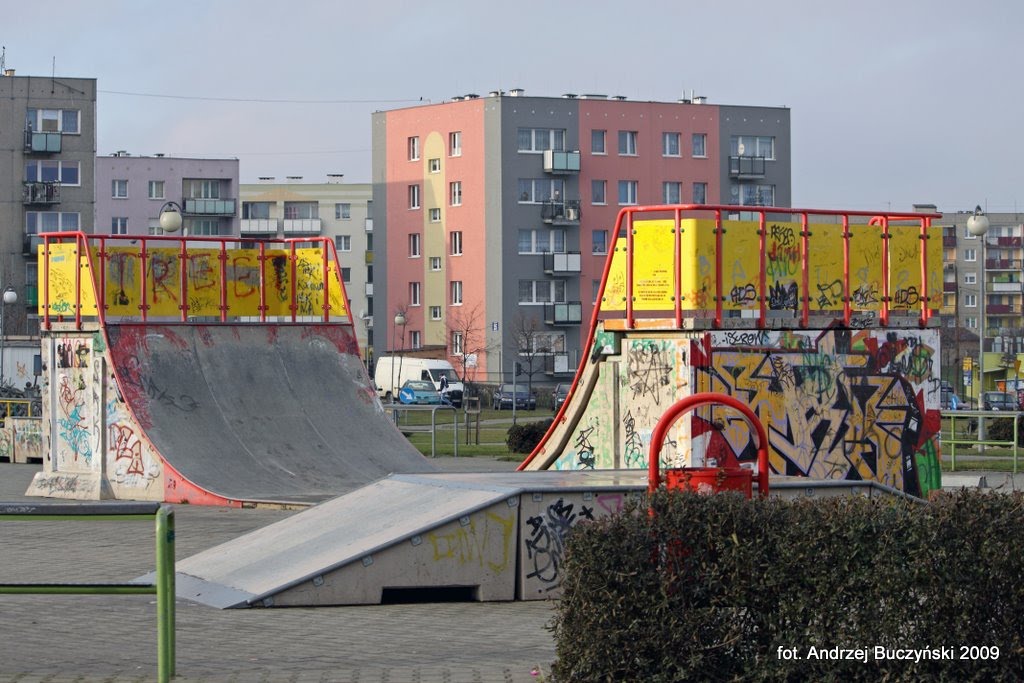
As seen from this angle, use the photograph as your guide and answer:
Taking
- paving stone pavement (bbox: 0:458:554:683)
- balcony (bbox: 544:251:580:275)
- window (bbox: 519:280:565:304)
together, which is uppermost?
balcony (bbox: 544:251:580:275)

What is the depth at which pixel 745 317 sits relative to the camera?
680 inches

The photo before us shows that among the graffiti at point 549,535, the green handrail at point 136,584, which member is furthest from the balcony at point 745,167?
the green handrail at point 136,584

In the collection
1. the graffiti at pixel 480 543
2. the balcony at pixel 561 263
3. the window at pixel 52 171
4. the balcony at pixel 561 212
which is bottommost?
the graffiti at pixel 480 543

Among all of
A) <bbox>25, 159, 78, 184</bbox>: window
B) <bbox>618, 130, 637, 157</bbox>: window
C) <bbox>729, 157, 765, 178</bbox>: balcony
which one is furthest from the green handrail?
<bbox>729, 157, 765, 178</bbox>: balcony

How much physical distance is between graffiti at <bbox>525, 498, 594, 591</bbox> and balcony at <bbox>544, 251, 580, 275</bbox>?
68.1 meters

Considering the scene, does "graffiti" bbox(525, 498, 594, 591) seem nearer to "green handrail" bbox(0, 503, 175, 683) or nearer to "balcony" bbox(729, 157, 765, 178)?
"green handrail" bbox(0, 503, 175, 683)

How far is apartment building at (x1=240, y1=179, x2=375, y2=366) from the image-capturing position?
4419 inches

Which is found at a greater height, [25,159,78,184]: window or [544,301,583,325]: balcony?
[25,159,78,184]: window

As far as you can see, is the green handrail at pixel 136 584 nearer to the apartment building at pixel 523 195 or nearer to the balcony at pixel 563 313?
the apartment building at pixel 523 195

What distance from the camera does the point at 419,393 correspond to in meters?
68.8

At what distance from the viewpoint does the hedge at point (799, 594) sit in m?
6.87

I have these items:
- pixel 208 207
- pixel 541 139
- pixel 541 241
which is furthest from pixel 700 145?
pixel 208 207

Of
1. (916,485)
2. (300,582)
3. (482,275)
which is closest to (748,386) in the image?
(916,485)

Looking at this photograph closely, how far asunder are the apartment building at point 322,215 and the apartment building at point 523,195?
2882 centimetres
